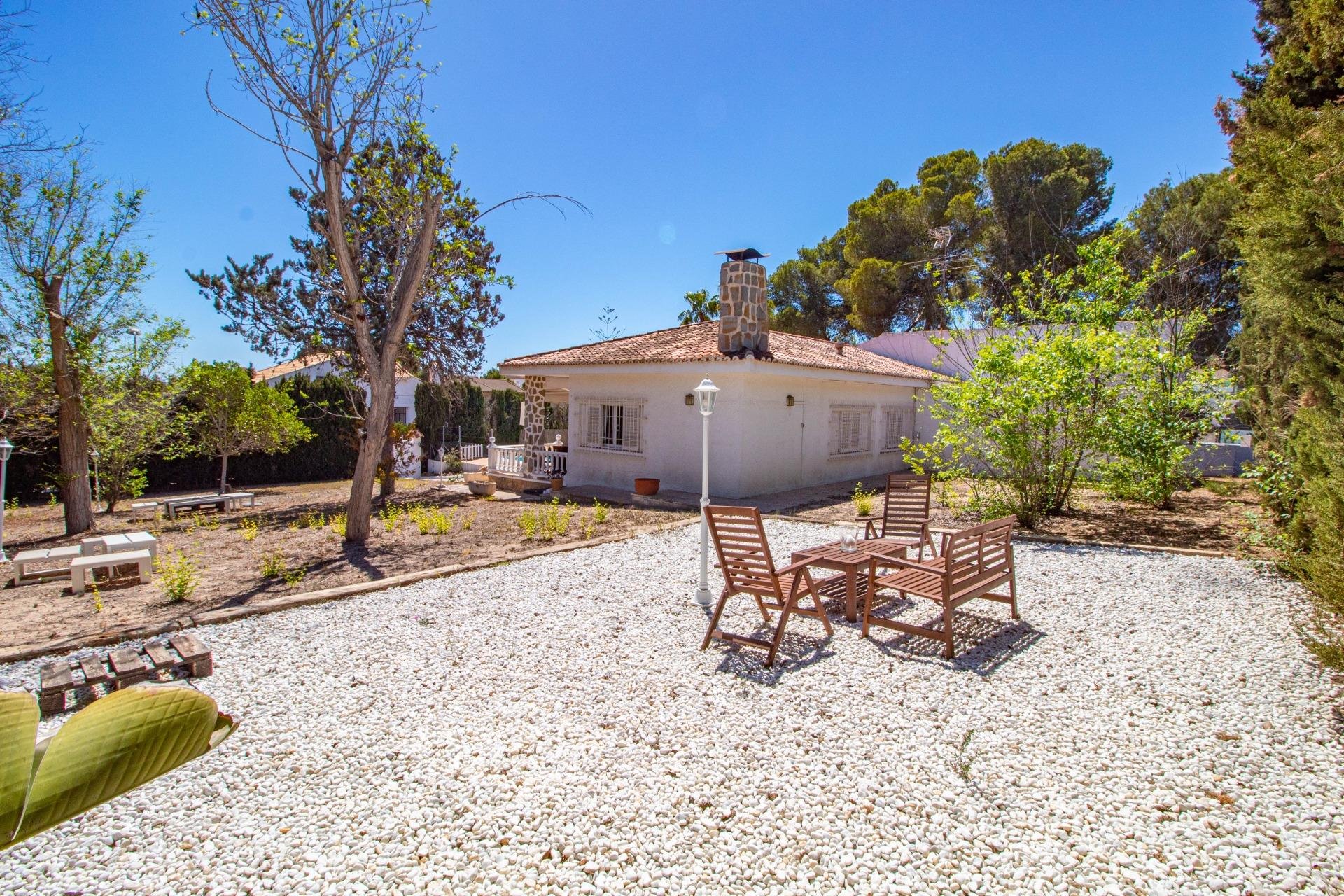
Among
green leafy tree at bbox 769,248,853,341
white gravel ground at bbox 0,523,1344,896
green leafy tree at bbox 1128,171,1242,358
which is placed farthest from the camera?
green leafy tree at bbox 769,248,853,341

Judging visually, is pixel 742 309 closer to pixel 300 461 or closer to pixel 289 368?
pixel 300 461

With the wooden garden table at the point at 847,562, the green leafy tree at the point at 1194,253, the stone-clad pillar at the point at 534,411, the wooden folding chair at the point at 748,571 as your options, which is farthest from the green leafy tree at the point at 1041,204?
the wooden folding chair at the point at 748,571

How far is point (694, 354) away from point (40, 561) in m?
10.4

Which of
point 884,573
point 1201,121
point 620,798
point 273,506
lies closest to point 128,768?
point 620,798

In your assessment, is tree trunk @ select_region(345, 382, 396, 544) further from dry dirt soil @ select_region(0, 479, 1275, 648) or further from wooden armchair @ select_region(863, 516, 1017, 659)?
wooden armchair @ select_region(863, 516, 1017, 659)

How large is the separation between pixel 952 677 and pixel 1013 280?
22.6 meters

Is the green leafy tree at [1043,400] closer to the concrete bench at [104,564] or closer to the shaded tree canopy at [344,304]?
the shaded tree canopy at [344,304]

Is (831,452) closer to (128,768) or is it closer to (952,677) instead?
(952,677)

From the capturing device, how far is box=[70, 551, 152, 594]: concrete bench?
7.07 m

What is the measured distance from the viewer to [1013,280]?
2358 cm

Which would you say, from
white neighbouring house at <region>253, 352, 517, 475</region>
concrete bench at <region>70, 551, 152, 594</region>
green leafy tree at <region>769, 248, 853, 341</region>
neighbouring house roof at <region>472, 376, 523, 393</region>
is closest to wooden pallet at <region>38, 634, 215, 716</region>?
concrete bench at <region>70, 551, 152, 594</region>

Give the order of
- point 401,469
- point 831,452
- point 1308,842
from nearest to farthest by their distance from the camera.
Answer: point 1308,842 < point 831,452 < point 401,469

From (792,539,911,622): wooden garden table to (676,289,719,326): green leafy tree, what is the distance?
27831mm

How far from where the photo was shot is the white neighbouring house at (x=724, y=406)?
13.7 m
